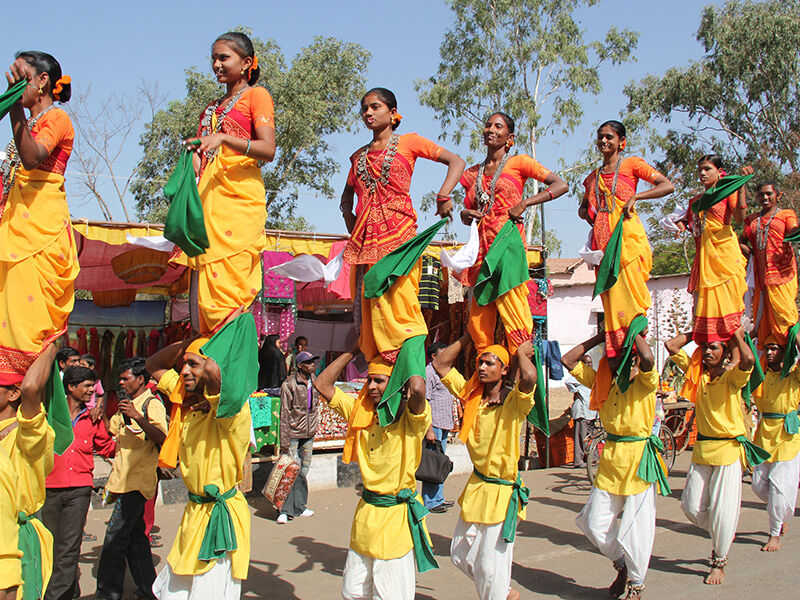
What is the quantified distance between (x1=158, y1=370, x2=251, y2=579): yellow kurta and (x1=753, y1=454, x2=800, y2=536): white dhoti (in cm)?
547

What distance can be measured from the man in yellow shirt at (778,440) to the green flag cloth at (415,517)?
425 centimetres

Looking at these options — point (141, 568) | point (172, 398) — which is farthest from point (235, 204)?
point (141, 568)

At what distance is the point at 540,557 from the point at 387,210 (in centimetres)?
390

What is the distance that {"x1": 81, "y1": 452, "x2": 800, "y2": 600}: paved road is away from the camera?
5.93 meters

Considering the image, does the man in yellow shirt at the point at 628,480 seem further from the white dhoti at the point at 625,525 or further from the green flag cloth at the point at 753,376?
the green flag cloth at the point at 753,376

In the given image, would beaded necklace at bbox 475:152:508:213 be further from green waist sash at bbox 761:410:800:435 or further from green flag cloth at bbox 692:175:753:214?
green waist sash at bbox 761:410:800:435

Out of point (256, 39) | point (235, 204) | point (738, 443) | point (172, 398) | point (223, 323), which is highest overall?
point (256, 39)

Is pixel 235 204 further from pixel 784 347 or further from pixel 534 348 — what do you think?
pixel 784 347

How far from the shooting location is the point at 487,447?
518 centimetres

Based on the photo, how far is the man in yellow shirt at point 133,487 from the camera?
5.47 metres

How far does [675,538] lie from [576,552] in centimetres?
126

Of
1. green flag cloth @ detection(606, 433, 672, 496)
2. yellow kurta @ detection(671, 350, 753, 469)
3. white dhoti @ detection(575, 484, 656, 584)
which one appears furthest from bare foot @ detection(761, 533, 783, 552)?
white dhoti @ detection(575, 484, 656, 584)

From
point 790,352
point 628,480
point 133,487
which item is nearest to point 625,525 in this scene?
point 628,480

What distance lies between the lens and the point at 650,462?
5.72m
